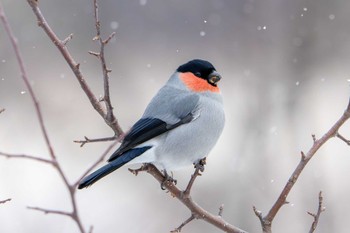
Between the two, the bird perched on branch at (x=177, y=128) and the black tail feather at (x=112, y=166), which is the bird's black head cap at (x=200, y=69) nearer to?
the bird perched on branch at (x=177, y=128)

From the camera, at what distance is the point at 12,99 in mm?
5340

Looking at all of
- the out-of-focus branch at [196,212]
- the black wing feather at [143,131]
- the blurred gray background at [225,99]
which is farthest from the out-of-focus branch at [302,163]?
the blurred gray background at [225,99]

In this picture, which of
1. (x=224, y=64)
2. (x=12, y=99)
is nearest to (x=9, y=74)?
(x=12, y=99)

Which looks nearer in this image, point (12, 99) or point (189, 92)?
point (189, 92)

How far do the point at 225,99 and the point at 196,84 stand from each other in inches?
116

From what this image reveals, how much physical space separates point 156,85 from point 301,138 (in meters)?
1.45

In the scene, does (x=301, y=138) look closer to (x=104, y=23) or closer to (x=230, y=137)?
(x=230, y=137)

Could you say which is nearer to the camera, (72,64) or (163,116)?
(72,64)

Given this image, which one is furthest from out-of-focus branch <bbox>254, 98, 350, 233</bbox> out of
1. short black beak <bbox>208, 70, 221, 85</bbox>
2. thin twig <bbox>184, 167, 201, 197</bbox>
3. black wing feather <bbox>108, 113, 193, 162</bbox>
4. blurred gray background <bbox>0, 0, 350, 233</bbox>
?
blurred gray background <bbox>0, 0, 350, 233</bbox>

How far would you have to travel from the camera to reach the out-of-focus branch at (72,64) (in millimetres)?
1191

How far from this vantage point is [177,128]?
1693mm

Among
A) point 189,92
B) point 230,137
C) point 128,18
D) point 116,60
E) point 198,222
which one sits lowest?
point 198,222

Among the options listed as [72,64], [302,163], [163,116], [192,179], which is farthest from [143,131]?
[302,163]

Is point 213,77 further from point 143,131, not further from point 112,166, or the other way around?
point 112,166
